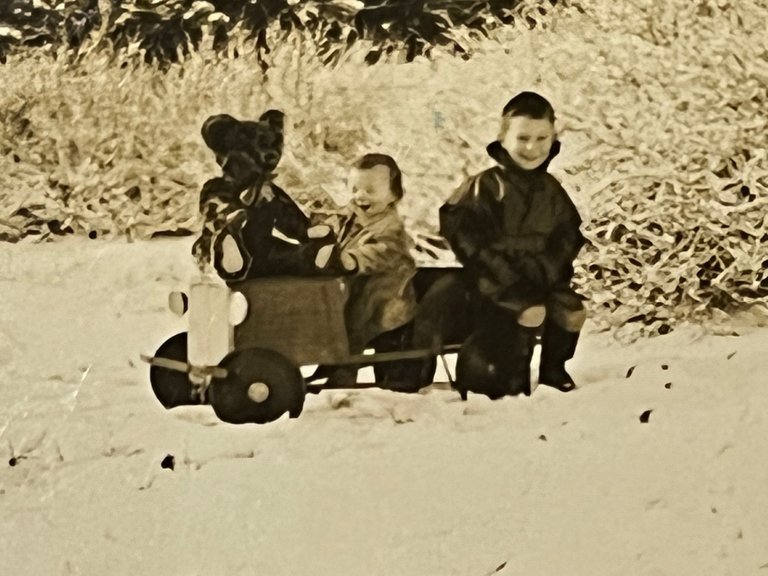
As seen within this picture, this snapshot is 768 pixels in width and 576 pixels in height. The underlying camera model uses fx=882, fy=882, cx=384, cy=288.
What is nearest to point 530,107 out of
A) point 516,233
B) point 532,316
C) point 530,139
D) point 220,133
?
point 530,139

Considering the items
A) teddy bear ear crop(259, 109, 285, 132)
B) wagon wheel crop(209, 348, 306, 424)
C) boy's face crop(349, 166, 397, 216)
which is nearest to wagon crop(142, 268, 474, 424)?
wagon wheel crop(209, 348, 306, 424)

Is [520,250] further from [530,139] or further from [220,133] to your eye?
[220,133]

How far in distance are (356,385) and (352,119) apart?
375mm

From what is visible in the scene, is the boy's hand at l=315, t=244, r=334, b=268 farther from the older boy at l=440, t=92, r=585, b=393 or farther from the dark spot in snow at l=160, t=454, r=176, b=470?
the dark spot in snow at l=160, t=454, r=176, b=470

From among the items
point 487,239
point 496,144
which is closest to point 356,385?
point 487,239

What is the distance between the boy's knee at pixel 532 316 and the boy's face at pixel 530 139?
0.21 metres

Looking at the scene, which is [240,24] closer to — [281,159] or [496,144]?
[281,159]

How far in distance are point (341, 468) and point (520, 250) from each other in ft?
1.31

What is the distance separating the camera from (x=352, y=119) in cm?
124

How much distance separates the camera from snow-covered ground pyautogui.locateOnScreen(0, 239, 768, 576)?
1233 millimetres

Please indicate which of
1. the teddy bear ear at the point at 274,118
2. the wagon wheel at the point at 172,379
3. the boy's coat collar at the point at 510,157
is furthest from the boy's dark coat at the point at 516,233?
the wagon wheel at the point at 172,379

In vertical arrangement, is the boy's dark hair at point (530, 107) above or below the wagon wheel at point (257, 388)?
above

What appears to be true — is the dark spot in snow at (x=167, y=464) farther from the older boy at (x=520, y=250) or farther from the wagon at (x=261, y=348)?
the older boy at (x=520, y=250)

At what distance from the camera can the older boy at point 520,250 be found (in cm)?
125
